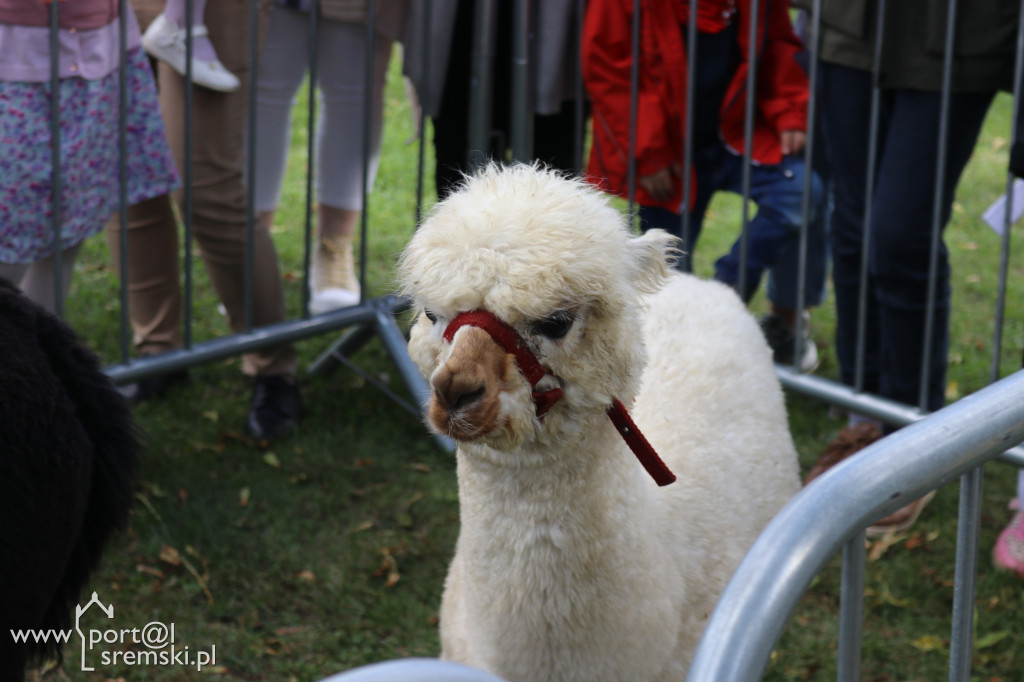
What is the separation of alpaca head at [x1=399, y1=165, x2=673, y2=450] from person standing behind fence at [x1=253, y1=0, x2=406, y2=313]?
2.29 metres

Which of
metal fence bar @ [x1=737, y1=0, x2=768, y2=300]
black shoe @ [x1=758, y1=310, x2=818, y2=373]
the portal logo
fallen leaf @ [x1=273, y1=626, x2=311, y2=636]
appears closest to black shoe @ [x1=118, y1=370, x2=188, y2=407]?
the portal logo

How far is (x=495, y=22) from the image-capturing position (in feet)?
13.9

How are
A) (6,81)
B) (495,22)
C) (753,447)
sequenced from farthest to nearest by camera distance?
1. (495,22)
2. (6,81)
3. (753,447)

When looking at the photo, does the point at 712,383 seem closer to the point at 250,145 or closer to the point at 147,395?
the point at 250,145

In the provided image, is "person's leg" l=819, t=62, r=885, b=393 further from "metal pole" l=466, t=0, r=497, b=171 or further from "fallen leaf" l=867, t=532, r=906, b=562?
"metal pole" l=466, t=0, r=497, b=171

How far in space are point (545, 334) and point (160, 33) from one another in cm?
237

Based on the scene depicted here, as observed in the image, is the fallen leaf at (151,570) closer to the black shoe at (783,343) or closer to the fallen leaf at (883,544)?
the fallen leaf at (883,544)

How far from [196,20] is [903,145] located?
228cm

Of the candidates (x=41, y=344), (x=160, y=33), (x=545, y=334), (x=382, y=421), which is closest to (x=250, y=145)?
(x=160, y=33)

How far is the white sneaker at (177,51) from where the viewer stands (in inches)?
144

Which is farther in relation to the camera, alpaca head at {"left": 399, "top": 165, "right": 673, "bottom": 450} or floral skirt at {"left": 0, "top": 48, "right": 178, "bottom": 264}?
floral skirt at {"left": 0, "top": 48, "right": 178, "bottom": 264}

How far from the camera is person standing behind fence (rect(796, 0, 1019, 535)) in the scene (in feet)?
10.6

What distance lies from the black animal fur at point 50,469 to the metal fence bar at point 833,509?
130cm

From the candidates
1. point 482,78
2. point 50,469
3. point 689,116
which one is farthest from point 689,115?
point 50,469
